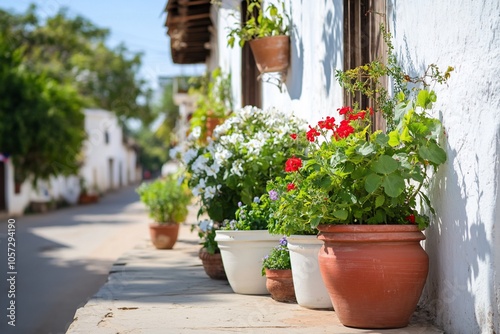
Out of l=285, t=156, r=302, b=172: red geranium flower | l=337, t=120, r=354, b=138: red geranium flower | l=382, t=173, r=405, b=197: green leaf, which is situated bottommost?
l=382, t=173, r=405, b=197: green leaf

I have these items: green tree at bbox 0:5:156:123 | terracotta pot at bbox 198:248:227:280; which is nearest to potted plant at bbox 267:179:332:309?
terracotta pot at bbox 198:248:227:280

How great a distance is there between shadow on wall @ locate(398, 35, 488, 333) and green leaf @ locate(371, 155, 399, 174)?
35 cm

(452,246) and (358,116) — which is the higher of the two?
(358,116)

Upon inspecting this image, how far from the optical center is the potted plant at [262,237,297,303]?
552 cm

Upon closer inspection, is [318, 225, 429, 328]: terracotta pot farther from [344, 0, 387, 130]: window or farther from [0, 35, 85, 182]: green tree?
[0, 35, 85, 182]: green tree

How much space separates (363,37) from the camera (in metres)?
5.84

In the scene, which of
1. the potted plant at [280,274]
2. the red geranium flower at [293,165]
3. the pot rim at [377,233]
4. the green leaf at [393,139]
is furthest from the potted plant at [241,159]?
the green leaf at [393,139]

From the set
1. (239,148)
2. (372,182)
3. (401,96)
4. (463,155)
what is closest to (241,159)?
(239,148)

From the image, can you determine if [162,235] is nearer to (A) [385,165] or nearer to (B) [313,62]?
(B) [313,62]

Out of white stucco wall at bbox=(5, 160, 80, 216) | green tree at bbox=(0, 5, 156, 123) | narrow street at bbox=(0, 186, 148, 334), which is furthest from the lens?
green tree at bbox=(0, 5, 156, 123)

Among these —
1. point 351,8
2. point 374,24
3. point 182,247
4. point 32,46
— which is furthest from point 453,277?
point 32,46

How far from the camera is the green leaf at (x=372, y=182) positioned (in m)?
4.16

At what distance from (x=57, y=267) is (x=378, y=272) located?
9020 millimetres

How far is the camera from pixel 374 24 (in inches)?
223
